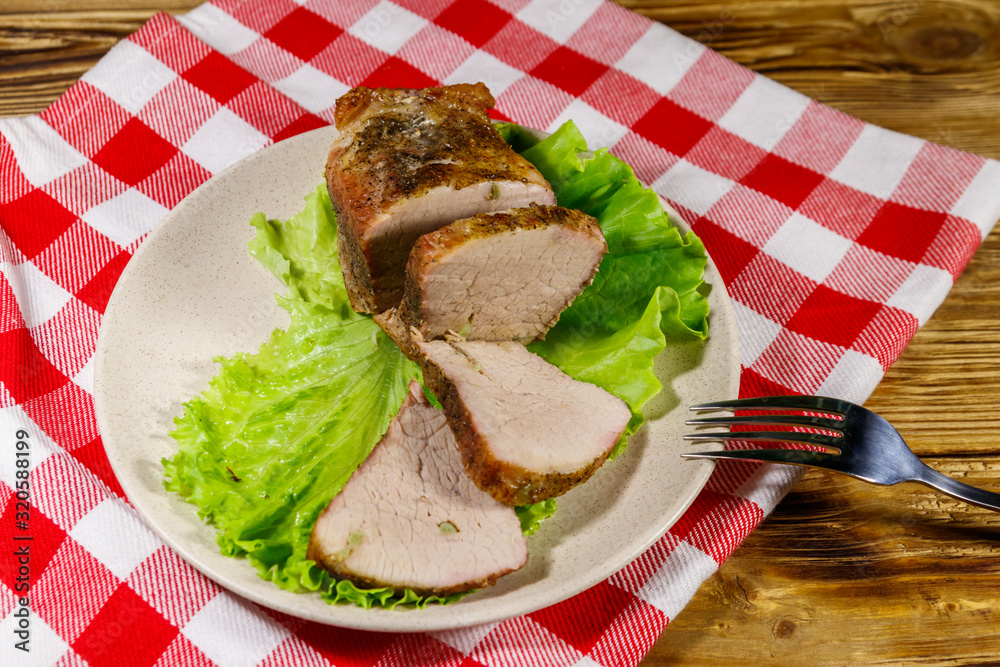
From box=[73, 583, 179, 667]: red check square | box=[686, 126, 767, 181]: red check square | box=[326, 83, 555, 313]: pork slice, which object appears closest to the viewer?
box=[73, 583, 179, 667]: red check square

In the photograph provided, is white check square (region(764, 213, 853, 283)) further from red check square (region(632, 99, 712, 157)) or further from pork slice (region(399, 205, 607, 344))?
pork slice (region(399, 205, 607, 344))

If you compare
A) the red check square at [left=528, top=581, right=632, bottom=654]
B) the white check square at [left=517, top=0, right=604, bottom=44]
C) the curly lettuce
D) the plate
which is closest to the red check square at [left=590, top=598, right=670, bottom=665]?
the red check square at [left=528, top=581, right=632, bottom=654]

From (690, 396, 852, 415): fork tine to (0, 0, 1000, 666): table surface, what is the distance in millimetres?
435

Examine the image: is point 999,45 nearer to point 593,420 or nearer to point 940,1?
point 940,1

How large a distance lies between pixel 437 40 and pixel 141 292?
257 centimetres

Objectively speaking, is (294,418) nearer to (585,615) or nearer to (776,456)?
(585,615)

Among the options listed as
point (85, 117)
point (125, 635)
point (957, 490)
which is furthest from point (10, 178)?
point (957, 490)

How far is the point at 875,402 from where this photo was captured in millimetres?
3672

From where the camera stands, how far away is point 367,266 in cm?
323

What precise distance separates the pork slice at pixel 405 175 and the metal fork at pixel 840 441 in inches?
44.9

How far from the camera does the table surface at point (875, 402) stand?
294cm

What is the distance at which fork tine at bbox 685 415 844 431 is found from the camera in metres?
2.95

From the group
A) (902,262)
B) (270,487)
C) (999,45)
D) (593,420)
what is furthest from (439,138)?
(999,45)

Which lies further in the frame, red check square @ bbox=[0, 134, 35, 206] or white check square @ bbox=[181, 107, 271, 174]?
white check square @ bbox=[181, 107, 271, 174]
